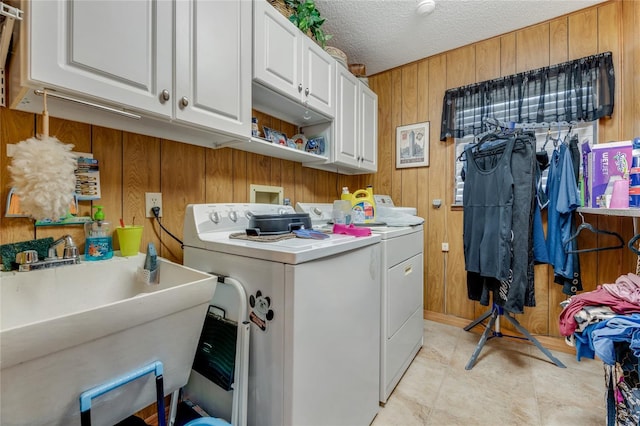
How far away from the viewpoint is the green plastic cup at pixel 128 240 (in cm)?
122

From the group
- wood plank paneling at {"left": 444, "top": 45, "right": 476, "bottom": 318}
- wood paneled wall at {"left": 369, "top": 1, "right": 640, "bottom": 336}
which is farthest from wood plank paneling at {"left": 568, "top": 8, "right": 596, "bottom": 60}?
wood plank paneling at {"left": 444, "top": 45, "right": 476, "bottom": 318}

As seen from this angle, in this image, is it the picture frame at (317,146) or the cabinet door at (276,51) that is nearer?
the cabinet door at (276,51)

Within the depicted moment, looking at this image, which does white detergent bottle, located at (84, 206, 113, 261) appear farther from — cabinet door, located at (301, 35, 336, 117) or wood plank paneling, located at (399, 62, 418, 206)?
wood plank paneling, located at (399, 62, 418, 206)

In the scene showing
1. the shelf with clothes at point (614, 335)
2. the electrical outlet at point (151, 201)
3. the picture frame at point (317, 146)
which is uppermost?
the picture frame at point (317, 146)

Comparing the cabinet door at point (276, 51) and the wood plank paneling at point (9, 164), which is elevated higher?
the cabinet door at point (276, 51)

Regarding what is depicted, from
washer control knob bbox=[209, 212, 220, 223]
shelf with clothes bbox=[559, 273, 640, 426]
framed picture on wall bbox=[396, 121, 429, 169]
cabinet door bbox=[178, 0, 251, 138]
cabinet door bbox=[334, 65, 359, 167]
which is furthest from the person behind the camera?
framed picture on wall bbox=[396, 121, 429, 169]

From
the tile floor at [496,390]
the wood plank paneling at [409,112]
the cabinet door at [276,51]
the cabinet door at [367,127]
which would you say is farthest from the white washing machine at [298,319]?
the wood plank paneling at [409,112]

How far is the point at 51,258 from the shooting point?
101cm

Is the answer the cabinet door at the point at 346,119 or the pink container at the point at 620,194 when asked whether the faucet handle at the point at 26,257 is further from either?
the pink container at the point at 620,194

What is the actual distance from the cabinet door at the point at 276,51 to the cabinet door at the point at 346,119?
0.49 metres

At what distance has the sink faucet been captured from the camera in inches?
37.4

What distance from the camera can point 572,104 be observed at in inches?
81.0

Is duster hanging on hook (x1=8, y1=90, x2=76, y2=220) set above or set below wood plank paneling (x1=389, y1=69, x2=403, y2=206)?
below

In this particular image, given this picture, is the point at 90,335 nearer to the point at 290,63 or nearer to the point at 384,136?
the point at 290,63
